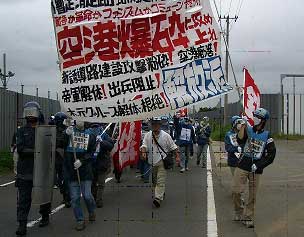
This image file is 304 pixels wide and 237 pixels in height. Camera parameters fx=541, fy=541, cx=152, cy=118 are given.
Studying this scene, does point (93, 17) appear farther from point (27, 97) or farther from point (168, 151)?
point (27, 97)

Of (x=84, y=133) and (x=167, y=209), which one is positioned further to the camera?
A: (x=167, y=209)

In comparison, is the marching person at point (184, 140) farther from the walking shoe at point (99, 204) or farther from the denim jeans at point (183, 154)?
the walking shoe at point (99, 204)

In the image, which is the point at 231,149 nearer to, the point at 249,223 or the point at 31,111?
→ the point at 249,223

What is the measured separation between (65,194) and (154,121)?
2.17 metres

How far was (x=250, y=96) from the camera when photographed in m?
7.03

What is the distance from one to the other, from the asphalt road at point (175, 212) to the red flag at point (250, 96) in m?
1.92

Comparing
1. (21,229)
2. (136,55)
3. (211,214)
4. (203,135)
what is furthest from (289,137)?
(136,55)

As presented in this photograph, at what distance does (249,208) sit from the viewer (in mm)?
8242

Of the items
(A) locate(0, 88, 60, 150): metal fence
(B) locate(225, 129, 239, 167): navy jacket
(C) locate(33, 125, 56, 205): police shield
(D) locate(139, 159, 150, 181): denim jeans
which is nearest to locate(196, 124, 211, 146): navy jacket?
(D) locate(139, 159, 150, 181): denim jeans

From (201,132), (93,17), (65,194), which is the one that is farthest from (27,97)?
(93,17)

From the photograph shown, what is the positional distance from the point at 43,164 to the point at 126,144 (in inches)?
→ 194

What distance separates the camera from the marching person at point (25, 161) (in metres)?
7.70

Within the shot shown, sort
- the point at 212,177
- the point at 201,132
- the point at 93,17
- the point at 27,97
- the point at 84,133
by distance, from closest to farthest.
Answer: the point at 93,17 → the point at 84,133 → the point at 212,177 → the point at 201,132 → the point at 27,97

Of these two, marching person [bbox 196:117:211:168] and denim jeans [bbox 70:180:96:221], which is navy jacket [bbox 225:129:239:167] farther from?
marching person [bbox 196:117:211:168]
